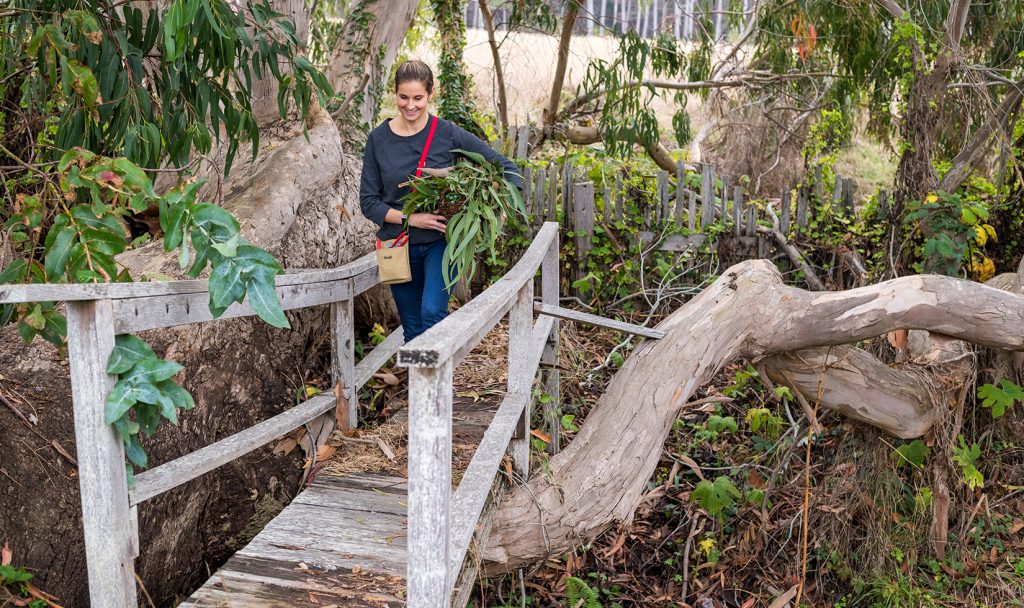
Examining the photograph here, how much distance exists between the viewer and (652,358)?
432 centimetres

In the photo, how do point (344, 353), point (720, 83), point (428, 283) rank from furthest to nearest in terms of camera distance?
1. point (720, 83)
2. point (344, 353)
3. point (428, 283)

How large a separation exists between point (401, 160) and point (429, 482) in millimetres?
2294

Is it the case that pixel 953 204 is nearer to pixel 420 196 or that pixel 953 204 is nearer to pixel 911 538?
pixel 911 538

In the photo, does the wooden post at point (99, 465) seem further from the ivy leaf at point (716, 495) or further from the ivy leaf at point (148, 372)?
the ivy leaf at point (716, 495)

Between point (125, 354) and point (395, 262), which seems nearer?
point (125, 354)

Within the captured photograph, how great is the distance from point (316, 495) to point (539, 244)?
5.45 ft

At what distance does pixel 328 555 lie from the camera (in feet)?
10.1

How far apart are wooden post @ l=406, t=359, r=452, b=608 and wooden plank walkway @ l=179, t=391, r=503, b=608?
65 centimetres

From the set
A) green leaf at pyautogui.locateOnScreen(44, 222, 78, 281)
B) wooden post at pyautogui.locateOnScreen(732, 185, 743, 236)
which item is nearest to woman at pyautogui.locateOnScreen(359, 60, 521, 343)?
green leaf at pyautogui.locateOnScreen(44, 222, 78, 281)

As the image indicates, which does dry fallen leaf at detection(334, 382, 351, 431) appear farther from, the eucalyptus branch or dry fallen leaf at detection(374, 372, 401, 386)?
the eucalyptus branch

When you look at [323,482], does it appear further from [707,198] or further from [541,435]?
[707,198]

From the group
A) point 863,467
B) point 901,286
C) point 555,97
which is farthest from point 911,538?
point 555,97

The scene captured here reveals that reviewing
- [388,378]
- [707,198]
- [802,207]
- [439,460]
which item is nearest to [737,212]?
[707,198]

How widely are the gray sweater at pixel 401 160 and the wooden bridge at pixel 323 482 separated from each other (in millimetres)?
433
